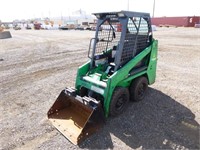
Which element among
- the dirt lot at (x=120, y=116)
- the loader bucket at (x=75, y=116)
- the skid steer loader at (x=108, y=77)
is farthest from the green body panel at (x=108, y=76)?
the dirt lot at (x=120, y=116)

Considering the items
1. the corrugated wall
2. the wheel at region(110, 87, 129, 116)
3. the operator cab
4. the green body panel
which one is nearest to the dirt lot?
the wheel at region(110, 87, 129, 116)

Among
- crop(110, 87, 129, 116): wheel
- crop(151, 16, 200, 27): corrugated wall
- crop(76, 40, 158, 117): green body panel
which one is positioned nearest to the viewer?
crop(76, 40, 158, 117): green body panel

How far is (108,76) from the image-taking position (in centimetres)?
440

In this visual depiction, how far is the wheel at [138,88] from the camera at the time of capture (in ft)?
15.5

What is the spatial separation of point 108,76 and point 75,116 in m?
1.18

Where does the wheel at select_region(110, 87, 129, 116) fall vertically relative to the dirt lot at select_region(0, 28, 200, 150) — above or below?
above

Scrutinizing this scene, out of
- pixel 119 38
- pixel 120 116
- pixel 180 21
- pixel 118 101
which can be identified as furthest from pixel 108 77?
pixel 180 21

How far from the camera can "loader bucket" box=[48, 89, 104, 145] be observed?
3543 mm

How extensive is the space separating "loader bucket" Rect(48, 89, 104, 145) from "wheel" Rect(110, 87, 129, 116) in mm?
482

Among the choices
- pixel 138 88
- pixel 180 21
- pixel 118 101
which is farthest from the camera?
pixel 180 21

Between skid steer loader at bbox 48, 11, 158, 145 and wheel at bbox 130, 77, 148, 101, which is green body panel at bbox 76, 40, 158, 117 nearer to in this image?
skid steer loader at bbox 48, 11, 158, 145

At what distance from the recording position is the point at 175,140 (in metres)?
3.53

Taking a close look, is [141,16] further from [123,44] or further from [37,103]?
[37,103]

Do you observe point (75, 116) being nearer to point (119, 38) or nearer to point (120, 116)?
point (120, 116)
